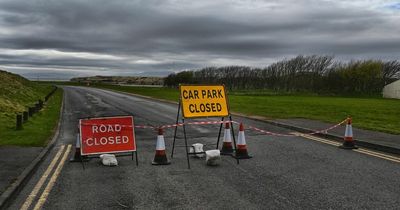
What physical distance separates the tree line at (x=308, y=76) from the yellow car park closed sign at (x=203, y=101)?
237ft

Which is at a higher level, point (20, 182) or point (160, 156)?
point (160, 156)

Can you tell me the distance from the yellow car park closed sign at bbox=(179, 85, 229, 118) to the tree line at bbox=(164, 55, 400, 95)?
72384 mm

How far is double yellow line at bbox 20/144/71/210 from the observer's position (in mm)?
6441

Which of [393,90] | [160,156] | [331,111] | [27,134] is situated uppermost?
[393,90]

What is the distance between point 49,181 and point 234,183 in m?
3.31

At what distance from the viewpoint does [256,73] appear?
129250mm

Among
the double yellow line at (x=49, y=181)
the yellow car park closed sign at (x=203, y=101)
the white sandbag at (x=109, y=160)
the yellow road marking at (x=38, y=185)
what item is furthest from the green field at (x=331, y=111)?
the yellow road marking at (x=38, y=185)

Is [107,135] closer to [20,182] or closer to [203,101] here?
[203,101]

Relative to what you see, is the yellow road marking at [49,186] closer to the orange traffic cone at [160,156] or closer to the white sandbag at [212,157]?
the orange traffic cone at [160,156]

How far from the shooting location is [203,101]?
10.8m

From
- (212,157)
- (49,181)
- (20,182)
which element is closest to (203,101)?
(212,157)

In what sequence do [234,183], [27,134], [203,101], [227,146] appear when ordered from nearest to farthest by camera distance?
[234,183] → [203,101] → [227,146] → [27,134]

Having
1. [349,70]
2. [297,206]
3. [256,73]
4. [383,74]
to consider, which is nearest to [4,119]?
[297,206]

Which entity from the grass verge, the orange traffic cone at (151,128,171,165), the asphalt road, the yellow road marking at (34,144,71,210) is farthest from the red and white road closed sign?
the grass verge
